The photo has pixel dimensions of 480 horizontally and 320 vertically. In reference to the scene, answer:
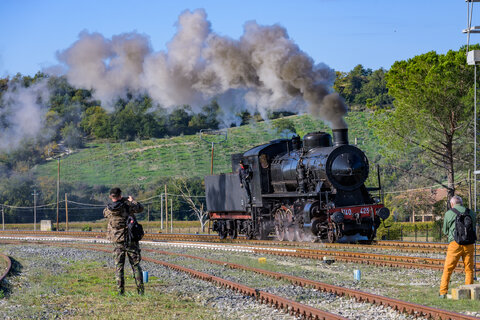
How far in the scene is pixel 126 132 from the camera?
104688 millimetres

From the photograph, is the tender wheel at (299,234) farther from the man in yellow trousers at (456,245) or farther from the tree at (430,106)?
the man in yellow trousers at (456,245)

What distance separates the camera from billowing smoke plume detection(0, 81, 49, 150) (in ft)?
268

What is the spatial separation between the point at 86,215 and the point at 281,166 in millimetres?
48602

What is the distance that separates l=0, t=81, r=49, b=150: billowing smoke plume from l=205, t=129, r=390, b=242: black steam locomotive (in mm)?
59110

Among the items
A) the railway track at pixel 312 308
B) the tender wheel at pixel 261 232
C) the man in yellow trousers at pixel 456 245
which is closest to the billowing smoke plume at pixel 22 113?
the tender wheel at pixel 261 232

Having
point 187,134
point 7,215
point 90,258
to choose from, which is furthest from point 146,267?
point 187,134

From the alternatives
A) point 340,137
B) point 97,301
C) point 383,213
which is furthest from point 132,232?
point 340,137

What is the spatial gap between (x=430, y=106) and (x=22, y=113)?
7015 centimetres

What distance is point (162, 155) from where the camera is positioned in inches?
3686

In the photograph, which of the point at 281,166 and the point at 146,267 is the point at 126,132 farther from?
the point at 146,267

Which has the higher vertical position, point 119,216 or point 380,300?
point 119,216

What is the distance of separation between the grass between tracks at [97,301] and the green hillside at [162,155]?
61764 millimetres

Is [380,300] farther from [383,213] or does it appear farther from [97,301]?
[383,213]

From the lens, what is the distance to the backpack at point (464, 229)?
1000 centimetres
